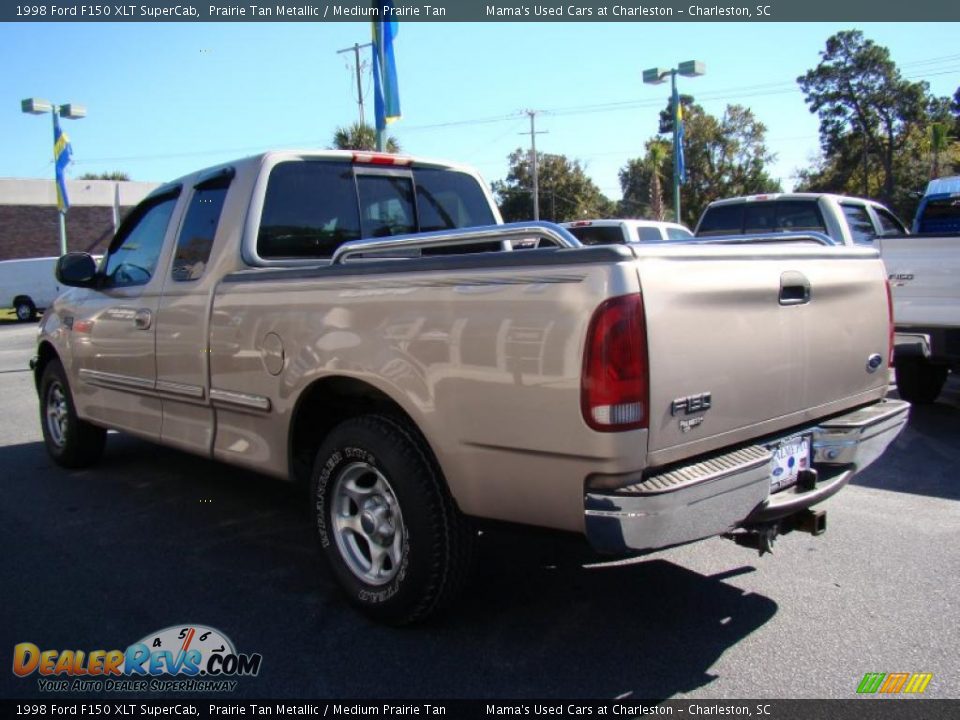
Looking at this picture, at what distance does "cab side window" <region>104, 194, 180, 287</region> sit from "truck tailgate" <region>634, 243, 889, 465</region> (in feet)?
10.9

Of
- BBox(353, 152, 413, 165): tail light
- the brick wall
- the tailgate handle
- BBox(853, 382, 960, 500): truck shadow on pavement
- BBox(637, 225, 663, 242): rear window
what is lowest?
BBox(853, 382, 960, 500): truck shadow on pavement

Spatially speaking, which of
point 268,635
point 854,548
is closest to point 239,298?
point 268,635

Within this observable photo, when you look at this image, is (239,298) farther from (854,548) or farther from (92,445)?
(854,548)

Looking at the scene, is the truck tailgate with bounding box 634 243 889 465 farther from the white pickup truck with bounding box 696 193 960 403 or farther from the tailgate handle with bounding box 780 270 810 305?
the white pickup truck with bounding box 696 193 960 403

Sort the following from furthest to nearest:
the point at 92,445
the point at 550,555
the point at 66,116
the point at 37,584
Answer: the point at 66,116 → the point at 92,445 → the point at 550,555 → the point at 37,584

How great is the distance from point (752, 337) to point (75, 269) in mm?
4246

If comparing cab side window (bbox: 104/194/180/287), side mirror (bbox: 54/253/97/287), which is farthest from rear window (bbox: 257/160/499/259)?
side mirror (bbox: 54/253/97/287)

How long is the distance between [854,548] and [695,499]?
2.06m

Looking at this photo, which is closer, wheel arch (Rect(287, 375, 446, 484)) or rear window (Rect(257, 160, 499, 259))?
wheel arch (Rect(287, 375, 446, 484))

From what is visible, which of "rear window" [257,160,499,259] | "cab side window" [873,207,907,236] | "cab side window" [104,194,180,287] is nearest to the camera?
"rear window" [257,160,499,259]

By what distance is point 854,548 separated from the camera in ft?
13.8

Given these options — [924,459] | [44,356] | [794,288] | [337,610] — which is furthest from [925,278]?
[44,356]

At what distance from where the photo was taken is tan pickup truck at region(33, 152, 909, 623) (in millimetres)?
2578

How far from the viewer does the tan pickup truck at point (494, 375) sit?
2.58 m
